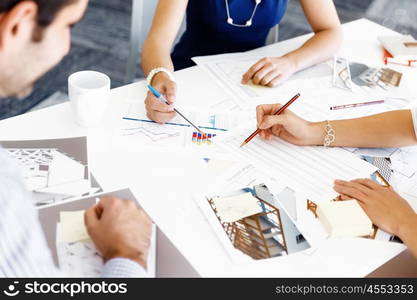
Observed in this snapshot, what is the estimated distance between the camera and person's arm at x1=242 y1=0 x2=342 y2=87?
59.7 inches

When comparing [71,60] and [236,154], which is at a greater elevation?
[236,154]

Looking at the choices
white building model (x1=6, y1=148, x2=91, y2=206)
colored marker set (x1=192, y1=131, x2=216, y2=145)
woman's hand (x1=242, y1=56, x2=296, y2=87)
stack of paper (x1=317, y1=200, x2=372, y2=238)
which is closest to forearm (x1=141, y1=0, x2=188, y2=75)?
woman's hand (x1=242, y1=56, x2=296, y2=87)

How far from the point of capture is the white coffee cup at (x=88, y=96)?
1.24 m

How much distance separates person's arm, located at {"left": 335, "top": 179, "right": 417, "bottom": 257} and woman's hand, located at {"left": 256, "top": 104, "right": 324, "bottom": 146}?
158 mm

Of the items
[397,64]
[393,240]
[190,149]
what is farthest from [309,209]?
[397,64]

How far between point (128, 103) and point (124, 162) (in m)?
0.25

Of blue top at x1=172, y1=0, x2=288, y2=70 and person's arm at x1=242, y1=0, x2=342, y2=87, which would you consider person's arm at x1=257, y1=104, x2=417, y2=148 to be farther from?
blue top at x1=172, y1=0, x2=288, y2=70

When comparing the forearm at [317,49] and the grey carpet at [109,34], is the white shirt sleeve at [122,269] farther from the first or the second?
the grey carpet at [109,34]

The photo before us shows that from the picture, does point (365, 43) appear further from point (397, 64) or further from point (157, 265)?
point (157, 265)

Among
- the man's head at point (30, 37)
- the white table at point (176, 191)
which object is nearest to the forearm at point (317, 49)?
the white table at point (176, 191)

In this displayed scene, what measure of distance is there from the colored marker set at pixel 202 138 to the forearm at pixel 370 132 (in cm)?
26

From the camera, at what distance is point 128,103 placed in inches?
54.6

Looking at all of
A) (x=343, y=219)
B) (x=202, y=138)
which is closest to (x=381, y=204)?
(x=343, y=219)

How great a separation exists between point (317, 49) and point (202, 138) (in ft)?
1.92
